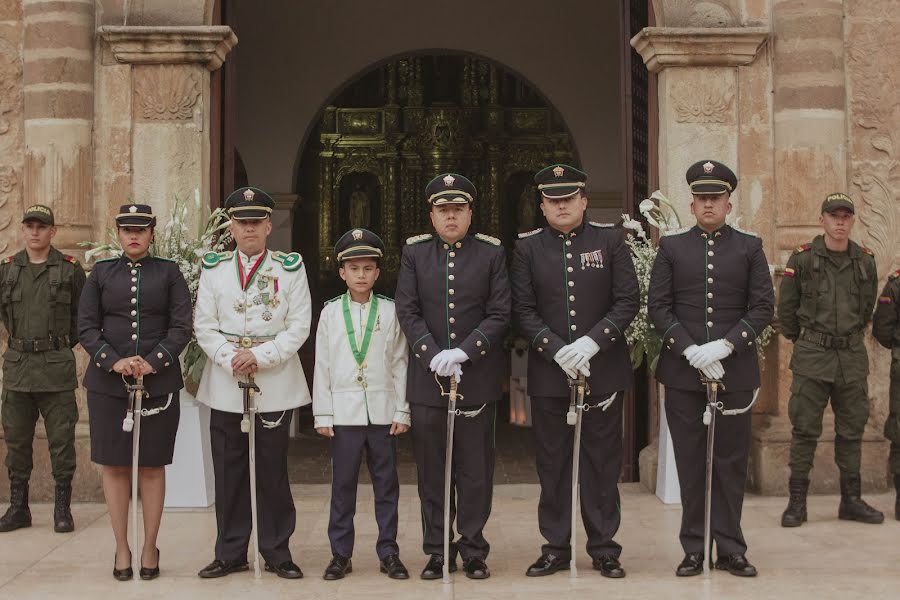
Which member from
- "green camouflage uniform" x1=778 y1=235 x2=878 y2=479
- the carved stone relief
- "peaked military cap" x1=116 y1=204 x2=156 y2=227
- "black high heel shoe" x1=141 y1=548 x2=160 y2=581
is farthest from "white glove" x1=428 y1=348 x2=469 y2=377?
the carved stone relief

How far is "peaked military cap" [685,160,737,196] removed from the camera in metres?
5.64

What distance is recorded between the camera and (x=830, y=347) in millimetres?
6789

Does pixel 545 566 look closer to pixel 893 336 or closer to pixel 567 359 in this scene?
pixel 567 359

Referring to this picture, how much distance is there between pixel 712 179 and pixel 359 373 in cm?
185

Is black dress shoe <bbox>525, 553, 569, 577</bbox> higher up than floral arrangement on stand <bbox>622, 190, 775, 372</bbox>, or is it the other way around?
floral arrangement on stand <bbox>622, 190, 775, 372</bbox>

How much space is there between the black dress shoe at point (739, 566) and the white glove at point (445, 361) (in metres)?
1.54

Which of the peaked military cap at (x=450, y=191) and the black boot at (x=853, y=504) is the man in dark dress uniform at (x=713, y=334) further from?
the black boot at (x=853, y=504)

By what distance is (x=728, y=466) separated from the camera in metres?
5.64

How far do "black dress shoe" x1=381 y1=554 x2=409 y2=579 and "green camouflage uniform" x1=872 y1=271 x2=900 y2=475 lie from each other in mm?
3031

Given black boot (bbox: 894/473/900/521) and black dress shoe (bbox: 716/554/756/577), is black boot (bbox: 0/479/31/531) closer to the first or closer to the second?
black dress shoe (bbox: 716/554/756/577)

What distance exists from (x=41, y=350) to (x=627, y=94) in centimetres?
416

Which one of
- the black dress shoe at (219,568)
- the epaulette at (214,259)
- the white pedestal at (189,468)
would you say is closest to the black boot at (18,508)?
the white pedestal at (189,468)

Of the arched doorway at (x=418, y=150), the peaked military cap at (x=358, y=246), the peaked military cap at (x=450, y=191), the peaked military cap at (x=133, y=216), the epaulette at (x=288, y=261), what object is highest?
the arched doorway at (x=418, y=150)

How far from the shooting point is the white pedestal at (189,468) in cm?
742
